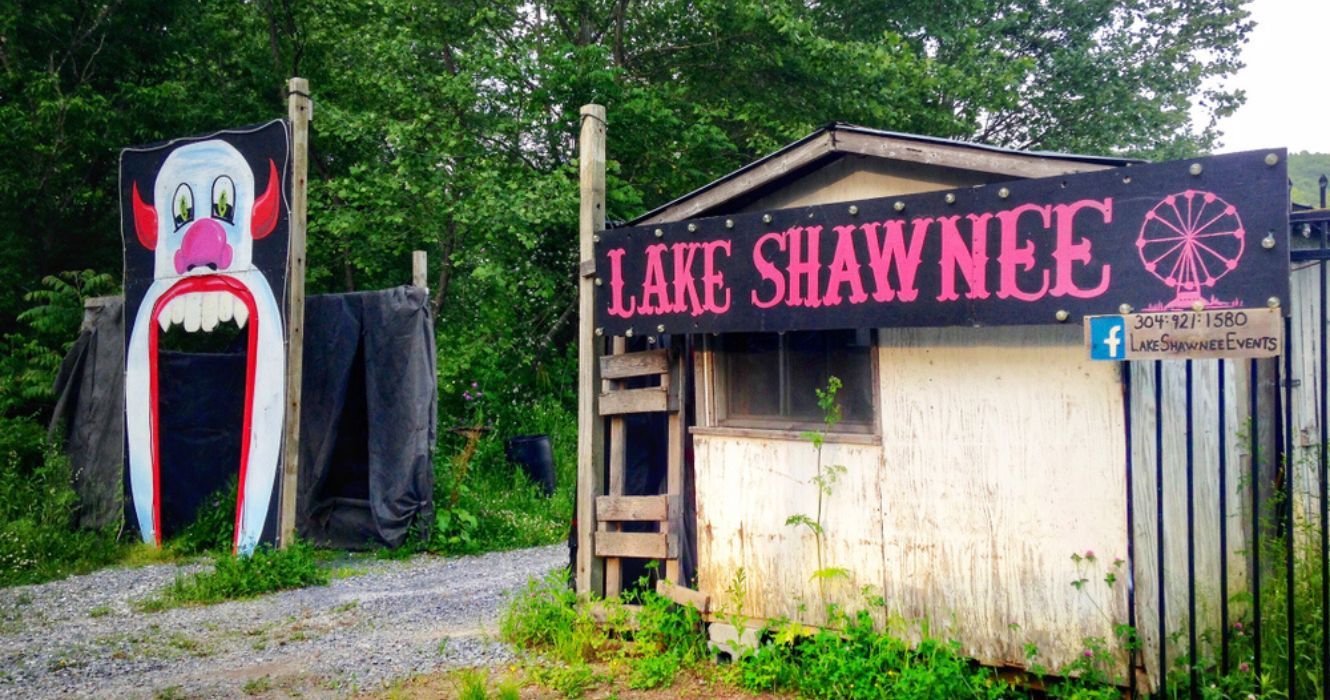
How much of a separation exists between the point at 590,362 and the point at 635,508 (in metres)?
0.94

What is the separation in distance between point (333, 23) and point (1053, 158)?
44.8 ft

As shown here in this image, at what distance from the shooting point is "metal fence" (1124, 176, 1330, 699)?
4211 mm

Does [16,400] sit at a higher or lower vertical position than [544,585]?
higher

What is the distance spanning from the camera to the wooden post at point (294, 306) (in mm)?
8688

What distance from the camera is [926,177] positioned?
5.42 meters

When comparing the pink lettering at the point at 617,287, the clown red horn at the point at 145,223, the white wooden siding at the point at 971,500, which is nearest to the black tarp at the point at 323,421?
the clown red horn at the point at 145,223

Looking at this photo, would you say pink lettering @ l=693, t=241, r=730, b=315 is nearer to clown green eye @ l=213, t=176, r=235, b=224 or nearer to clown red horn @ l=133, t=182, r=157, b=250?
clown green eye @ l=213, t=176, r=235, b=224

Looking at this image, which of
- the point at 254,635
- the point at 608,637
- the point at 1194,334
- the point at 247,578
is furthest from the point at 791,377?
the point at 247,578

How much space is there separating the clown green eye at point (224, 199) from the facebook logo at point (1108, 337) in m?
7.82

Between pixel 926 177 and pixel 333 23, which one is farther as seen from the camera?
pixel 333 23

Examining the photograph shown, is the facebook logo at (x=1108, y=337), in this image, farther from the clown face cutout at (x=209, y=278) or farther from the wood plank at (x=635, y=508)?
the clown face cutout at (x=209, y=278)

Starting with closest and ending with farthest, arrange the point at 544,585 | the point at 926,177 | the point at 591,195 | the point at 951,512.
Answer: the point at 951,512 < the point at 926,177 < the point at 591,195 < the point at 544,585

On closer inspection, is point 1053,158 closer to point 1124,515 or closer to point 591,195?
point 1124,515

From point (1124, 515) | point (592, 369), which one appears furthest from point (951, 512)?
point (592, 369)
